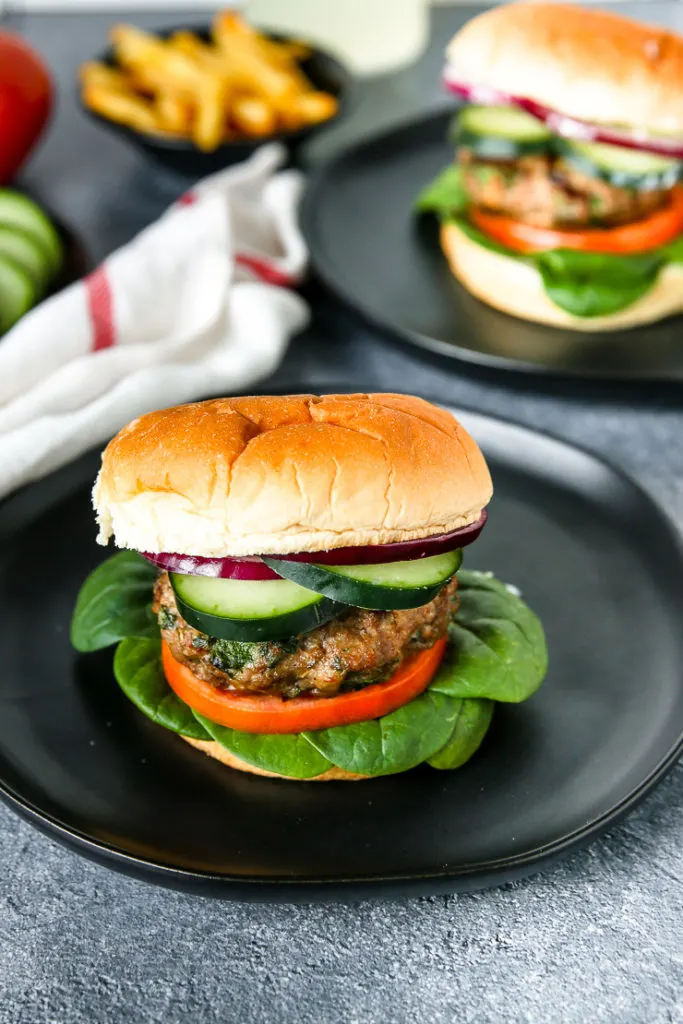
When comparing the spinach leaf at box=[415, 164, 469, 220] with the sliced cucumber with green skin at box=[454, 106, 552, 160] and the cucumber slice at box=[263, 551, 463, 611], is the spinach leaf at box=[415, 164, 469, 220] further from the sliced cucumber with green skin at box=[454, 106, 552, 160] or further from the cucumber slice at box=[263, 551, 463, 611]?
the cucumber slice at box=[263, 551, 463, 611]

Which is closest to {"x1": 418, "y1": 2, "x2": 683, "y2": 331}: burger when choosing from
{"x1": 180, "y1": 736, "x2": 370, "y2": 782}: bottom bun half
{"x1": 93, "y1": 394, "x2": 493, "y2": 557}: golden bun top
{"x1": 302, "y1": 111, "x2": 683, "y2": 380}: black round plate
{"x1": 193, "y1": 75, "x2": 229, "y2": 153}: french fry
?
{"x1": 302, "y1": 111, "x2": 683, "y2": 380}: black round plate

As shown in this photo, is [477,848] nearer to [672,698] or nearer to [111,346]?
[672,698]

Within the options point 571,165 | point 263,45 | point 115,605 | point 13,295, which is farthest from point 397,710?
point 263,45

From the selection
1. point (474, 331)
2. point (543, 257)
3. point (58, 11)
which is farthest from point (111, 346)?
point (58, 11)

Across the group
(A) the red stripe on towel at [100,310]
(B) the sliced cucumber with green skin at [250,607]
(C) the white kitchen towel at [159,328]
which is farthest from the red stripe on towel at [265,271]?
(B) the sliced cucumber with green skin at [250,607]

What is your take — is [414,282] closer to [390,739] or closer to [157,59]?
[157,59]

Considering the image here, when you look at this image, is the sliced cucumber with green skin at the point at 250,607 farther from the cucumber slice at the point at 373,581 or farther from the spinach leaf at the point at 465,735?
the spinach leaf at the point at 465,735
